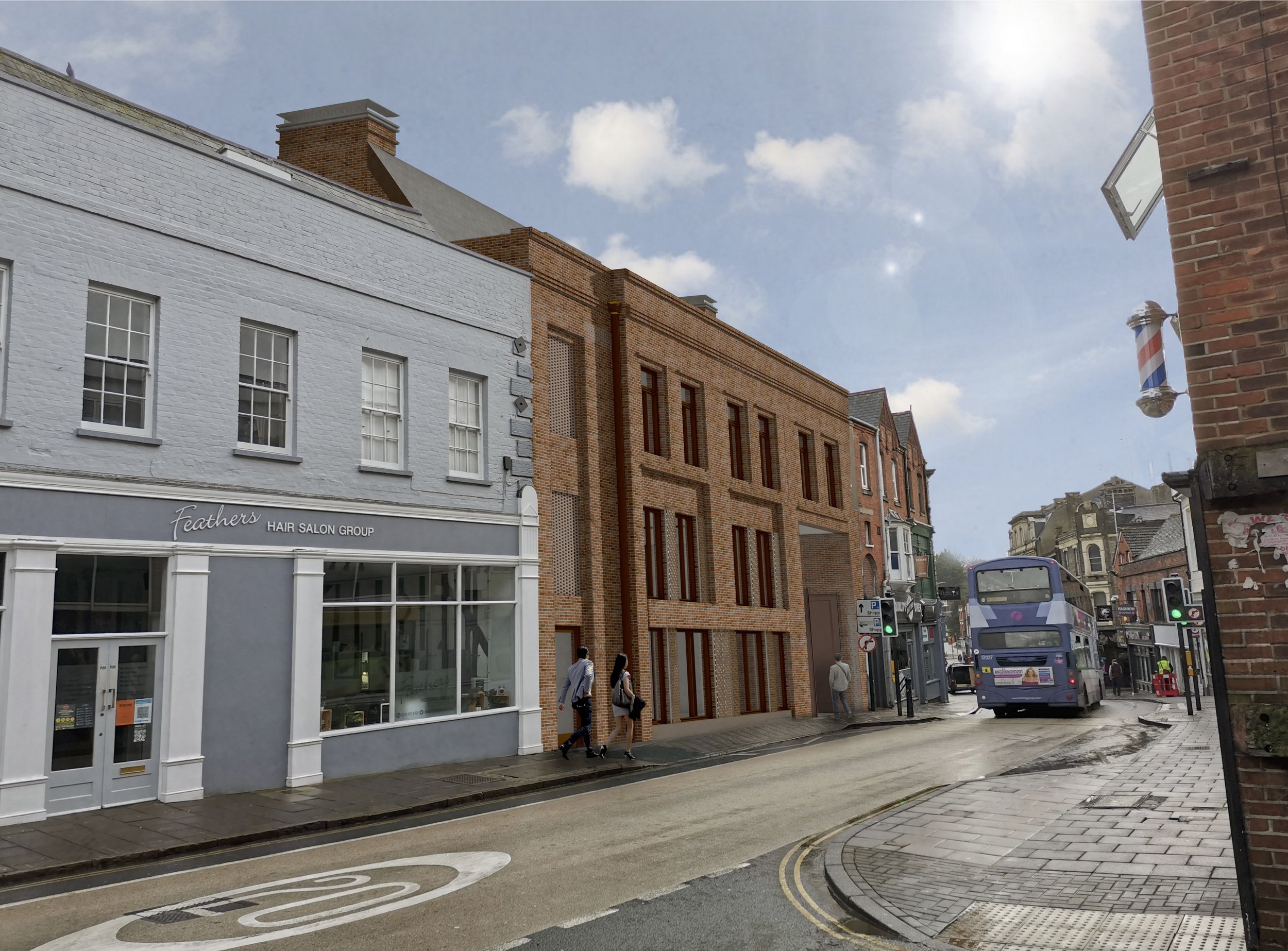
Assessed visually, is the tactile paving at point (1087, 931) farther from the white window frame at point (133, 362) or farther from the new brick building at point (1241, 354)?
the white window frame at point (133, 362)

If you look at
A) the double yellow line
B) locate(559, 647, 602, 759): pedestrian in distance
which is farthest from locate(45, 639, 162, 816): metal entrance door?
the double yellow line

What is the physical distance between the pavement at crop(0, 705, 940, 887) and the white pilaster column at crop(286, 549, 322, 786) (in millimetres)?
380

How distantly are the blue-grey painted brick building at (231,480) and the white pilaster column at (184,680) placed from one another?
29mm

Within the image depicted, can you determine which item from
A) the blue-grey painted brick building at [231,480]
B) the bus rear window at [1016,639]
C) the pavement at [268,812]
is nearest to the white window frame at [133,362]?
the blue-grey painted brick building at [231,480]

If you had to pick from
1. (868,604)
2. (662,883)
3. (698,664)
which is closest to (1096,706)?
(868,604)

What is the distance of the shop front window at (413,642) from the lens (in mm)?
14984

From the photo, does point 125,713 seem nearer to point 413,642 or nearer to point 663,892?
point 413,642

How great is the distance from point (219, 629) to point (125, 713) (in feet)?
5.07

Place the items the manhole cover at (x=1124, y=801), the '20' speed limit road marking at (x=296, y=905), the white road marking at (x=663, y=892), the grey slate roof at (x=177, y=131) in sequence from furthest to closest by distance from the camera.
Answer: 1. the grey slate roof at (x=177, y=131)
2. the manhole cover at (x=1124, y=801)
3. the white road marking at (x=663, y=892)
4. the '20' speed limit road marking at (x=296, y=905)

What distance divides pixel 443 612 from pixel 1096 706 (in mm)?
26097

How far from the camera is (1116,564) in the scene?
75125mm

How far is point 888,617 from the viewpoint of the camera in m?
27.2

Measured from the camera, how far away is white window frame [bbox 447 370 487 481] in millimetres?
17562

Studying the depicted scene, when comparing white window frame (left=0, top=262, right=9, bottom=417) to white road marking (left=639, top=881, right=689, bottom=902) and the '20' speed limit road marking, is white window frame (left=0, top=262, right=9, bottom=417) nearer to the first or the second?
the '20' speed limit road marking
